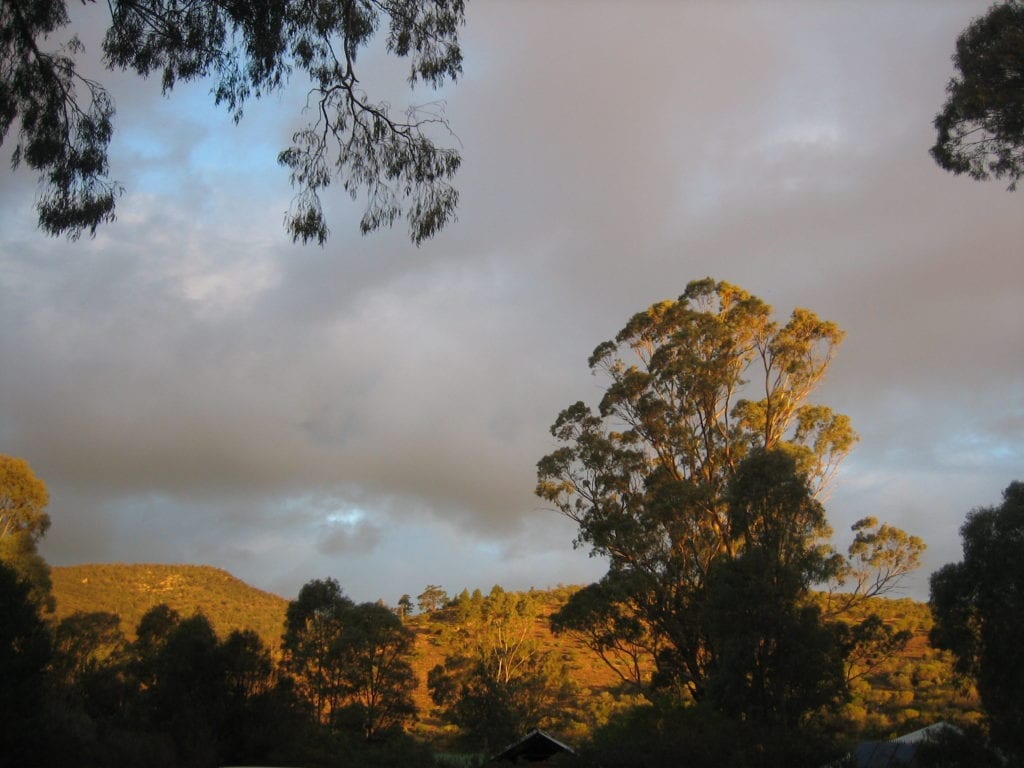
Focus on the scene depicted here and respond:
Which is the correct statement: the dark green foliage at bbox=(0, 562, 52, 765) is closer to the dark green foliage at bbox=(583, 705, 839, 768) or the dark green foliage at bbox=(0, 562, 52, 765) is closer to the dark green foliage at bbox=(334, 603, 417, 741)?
the dark green foliage at bbox=(583, 705, 839, 768)

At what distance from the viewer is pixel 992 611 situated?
16359 millimetres

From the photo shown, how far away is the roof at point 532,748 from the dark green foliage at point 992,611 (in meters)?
13.0

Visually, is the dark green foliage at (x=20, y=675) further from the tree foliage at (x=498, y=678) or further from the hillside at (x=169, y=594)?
the hillside at (x=169, y=594)

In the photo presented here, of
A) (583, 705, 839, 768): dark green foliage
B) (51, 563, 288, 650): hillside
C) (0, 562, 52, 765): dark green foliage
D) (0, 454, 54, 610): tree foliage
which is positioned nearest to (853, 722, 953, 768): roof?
(583, 705, 839, 768): dark green foliage

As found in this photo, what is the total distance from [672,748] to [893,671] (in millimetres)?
26004

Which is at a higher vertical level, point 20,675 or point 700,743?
point 20,675

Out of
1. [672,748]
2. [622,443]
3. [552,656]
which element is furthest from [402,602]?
[672,748]

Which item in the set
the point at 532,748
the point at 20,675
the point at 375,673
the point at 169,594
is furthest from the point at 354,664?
the point at 169,594

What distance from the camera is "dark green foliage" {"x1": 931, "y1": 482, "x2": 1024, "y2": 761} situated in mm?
15672

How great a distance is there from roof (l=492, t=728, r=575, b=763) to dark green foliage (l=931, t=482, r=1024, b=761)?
13.0 meters

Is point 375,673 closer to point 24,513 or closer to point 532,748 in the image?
point 532,748

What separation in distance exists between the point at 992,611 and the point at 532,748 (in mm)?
15305

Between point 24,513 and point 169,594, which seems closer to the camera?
point 24,513

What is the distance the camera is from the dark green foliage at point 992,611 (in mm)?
15672
